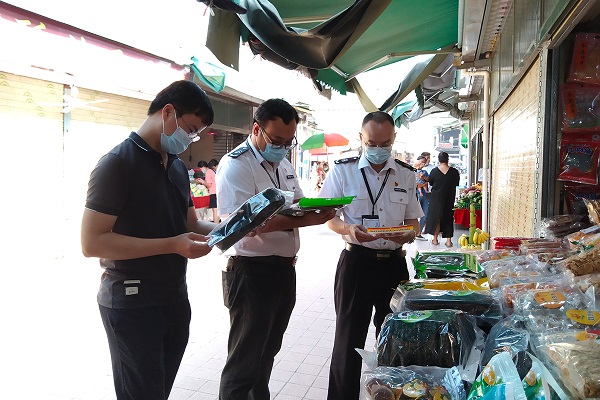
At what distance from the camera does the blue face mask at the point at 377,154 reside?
8.66ft

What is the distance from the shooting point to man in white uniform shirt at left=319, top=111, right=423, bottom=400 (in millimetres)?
2477

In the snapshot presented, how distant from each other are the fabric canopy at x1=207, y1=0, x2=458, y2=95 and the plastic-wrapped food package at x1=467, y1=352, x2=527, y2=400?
74.0 inches

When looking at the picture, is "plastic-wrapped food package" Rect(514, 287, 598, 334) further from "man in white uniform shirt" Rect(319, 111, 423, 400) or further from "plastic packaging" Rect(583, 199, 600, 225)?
"man in white uniform shirt" Rect(319, 111, 423, 400)

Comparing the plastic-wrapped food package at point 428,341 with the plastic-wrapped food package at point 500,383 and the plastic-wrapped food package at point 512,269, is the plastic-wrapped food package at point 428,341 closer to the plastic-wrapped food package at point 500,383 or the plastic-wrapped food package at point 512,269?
the plastic-wrapped food package at point 500,383

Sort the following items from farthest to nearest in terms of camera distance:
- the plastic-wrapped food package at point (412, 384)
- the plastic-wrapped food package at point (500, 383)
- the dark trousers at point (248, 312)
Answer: the dark trousers at point (248, 312) < the plastic-wrapped food package at point (412, 384) < the plastic-wrapped food package at point (500, 383)

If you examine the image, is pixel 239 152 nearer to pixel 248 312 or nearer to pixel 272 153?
pixel 272 153

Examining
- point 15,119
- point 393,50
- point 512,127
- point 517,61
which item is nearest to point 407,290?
point 517,61

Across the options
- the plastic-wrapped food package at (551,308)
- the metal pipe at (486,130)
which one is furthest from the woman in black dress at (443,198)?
the plastic-wrapped food package at (551,308)

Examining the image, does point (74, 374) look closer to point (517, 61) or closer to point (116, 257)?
point (116, 257)

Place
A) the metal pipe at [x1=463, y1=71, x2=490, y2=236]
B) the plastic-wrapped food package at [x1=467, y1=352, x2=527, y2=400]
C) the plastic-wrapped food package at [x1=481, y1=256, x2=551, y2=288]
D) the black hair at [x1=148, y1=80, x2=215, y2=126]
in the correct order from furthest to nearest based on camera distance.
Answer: the metal pipe at [x1=463, y1=71, x2=490, y2=236] → the black hair at [x1=148, y1=80, x2=215, y2=126] → the plastic-wrapped food package at [x1=481, y1=256, x2=551, y2=288] → the plastic-wrapped food package at [x1=467, y1=352, x2=527, y2=400]

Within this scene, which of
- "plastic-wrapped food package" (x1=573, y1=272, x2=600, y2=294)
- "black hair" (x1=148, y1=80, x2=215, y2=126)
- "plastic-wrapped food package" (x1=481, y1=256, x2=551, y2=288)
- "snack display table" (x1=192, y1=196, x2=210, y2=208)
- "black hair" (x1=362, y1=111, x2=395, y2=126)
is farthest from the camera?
"snack display table" (x1=192, y1=196, x2=210, y2=208)

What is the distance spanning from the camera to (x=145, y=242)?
5.23 feet

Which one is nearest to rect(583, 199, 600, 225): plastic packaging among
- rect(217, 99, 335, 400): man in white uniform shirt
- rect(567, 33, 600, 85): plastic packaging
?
rect(567, 33, 600, 85): plastic packaging

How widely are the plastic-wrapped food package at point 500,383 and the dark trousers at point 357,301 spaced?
1529 millimetres
